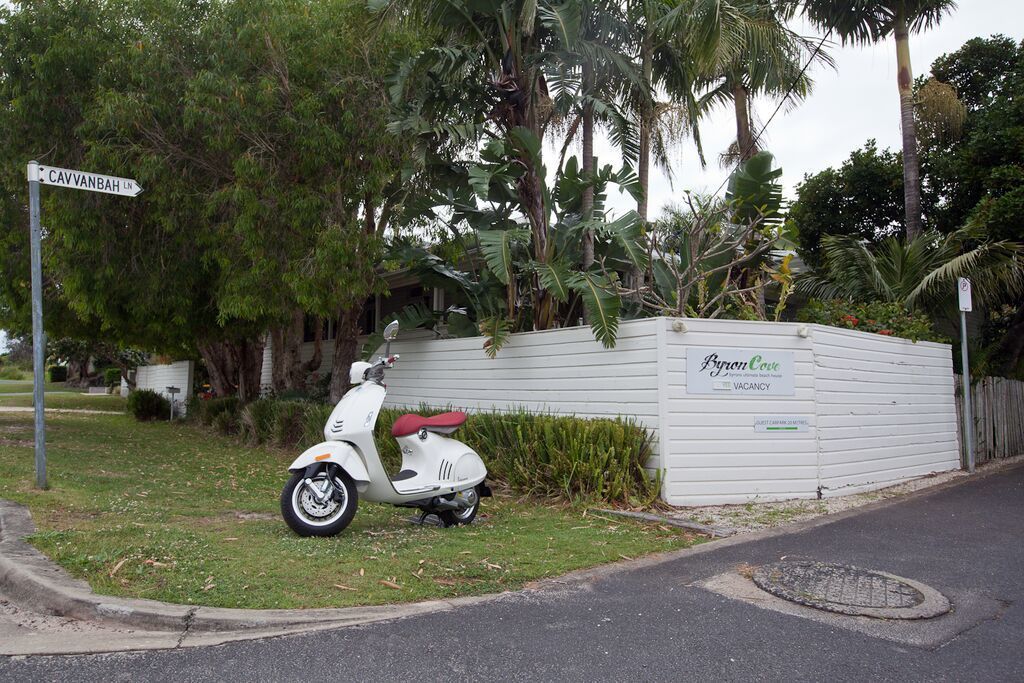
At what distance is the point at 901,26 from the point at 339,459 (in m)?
13.7

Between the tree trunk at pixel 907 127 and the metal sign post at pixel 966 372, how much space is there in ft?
10.3

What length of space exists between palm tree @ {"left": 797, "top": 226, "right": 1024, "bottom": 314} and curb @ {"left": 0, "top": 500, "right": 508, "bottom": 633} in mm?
10347

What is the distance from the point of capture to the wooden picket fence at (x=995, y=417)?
40.6 ft

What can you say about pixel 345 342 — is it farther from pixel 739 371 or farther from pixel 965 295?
pixel 965 295

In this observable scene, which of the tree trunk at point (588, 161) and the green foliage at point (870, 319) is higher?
the tree trunk at point (588, 161)

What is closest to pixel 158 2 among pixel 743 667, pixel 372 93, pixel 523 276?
pixel 372 93

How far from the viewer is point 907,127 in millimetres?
14562

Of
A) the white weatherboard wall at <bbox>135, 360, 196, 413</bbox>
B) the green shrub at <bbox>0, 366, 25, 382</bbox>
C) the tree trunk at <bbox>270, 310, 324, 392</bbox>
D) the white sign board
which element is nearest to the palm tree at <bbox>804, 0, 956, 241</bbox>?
the white sign board

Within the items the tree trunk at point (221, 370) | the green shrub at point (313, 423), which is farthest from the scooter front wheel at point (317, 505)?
the tree trunk at point (221, 370)

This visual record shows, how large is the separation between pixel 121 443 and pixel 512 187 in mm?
8930

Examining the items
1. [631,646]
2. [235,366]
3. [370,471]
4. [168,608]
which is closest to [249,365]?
[235,366]

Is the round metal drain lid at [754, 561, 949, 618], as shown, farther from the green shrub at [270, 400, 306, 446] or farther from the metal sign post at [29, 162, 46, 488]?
the green shrub at [270, 400, 306, 446]

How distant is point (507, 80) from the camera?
11.4 m

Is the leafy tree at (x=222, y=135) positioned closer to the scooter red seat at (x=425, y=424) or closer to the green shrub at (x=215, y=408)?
the green shrub at (x=215, y=408)
